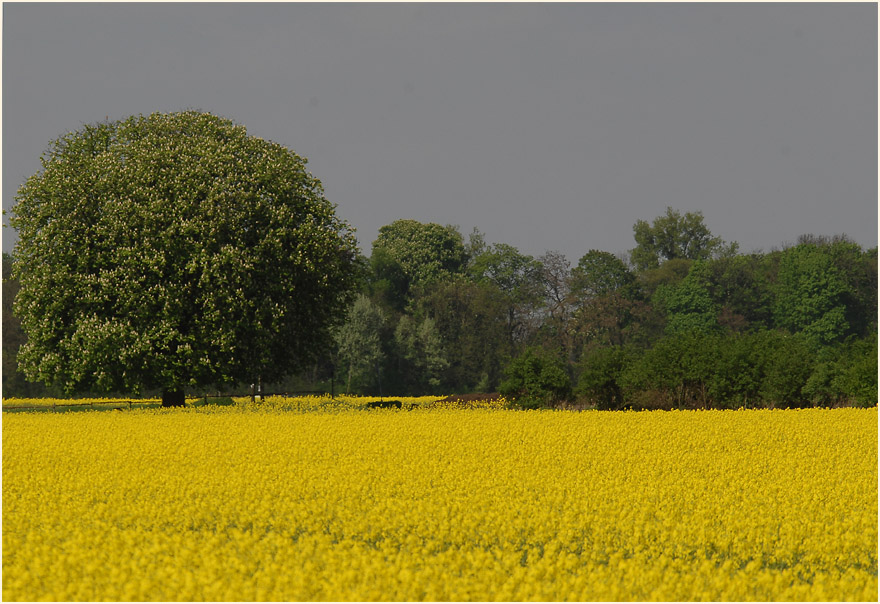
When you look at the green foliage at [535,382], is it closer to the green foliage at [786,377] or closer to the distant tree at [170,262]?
the green foliage at [786,377]

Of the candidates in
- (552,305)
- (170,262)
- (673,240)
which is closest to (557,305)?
(552,305)

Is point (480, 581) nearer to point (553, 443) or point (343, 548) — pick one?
point (343, 548)

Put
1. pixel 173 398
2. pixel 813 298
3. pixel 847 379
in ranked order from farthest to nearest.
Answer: pixel 813 298
pixel 173 398
pixel 847 379

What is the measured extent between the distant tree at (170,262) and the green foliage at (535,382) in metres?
7.84

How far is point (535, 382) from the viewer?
33625mm

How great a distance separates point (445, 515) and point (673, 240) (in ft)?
294

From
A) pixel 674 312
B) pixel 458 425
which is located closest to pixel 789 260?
pixel 674 312

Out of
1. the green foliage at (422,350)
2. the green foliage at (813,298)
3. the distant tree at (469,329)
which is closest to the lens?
the green foliage at (422,350)

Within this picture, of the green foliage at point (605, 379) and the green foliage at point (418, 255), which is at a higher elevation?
the green foliage at point (418, 255)

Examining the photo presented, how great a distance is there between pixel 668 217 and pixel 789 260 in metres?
17.2

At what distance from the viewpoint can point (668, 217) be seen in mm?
96312

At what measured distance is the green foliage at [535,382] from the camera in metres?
33.5

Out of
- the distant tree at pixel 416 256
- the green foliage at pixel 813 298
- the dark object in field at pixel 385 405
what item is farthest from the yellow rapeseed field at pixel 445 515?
the distant tree at pixel 416 256

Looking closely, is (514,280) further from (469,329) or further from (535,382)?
Answer: (535,382)
